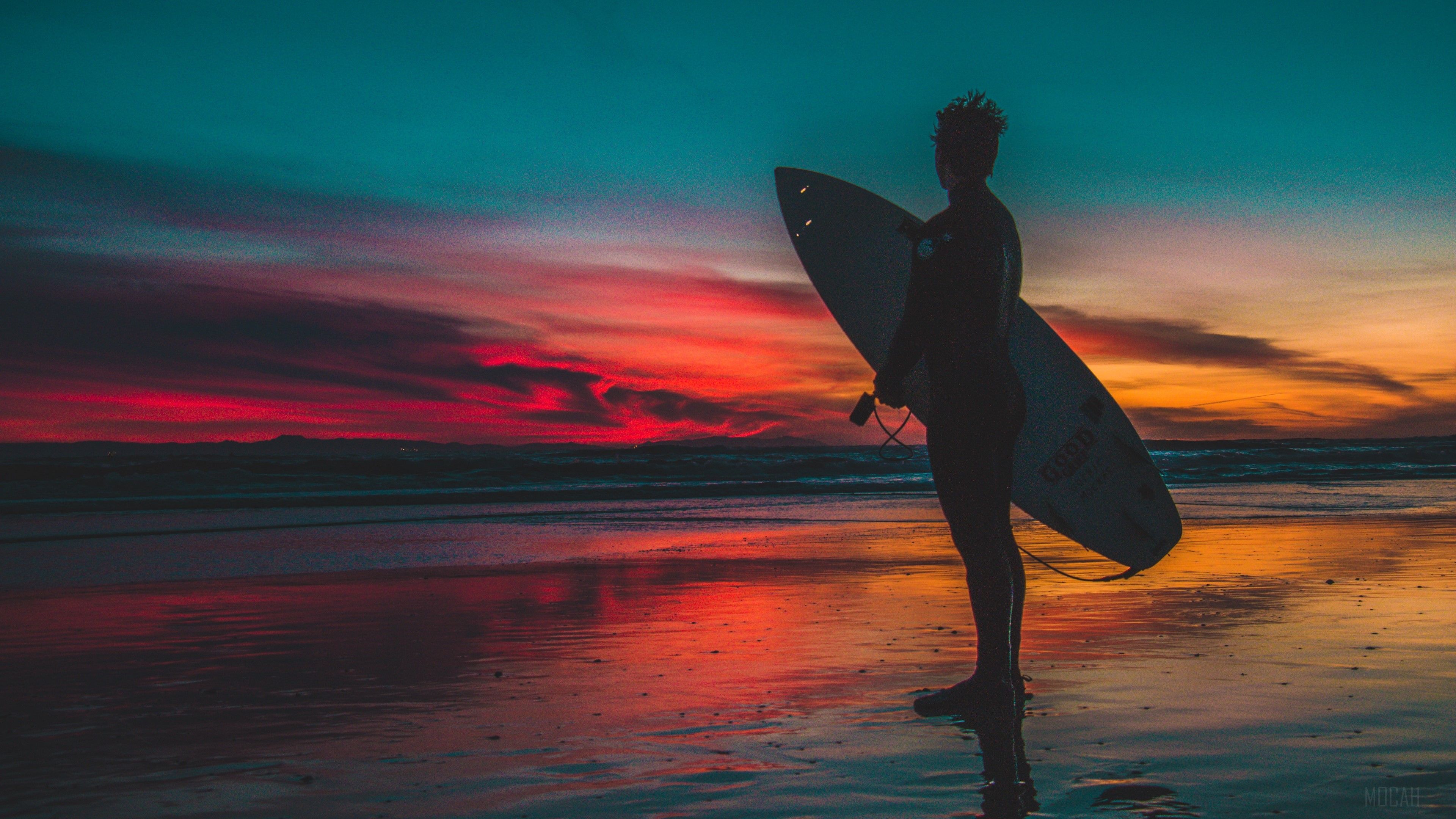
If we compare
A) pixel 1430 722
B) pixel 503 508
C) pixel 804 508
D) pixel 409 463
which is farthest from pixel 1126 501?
pixel 409 463

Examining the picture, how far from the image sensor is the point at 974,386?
2916mm

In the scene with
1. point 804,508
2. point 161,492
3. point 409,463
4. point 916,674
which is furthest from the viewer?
point 409,463

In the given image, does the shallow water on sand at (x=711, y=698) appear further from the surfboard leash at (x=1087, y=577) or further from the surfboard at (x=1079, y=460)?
the surfboard at (x=1079, y=460)

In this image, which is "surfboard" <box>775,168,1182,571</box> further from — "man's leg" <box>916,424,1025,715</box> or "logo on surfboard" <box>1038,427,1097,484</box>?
"man's leg" <box>916,424,1025,715</box>

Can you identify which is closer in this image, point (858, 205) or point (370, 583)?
point (858, 205)

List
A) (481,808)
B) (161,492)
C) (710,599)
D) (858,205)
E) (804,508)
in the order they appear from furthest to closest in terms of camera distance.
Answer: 1. (161,492)
2. (804,508)
3. (710,599)
4. (858,205)
5. (481,808)

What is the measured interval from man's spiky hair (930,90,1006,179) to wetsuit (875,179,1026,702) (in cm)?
9

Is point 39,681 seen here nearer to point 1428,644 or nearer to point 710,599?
point 710,599


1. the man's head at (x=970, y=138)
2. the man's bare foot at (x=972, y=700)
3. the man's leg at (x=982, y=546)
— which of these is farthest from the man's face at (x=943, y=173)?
the man's bare foot at (x=972, y=700)

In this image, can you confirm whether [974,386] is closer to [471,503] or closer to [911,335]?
[911,335]

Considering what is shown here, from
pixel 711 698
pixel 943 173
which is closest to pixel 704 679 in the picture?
pixel 711 698

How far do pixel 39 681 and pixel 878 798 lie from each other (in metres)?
3.18

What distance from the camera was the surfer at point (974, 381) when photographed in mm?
2914

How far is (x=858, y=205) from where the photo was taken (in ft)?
15.9
